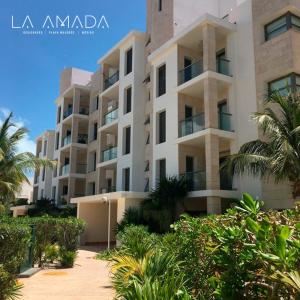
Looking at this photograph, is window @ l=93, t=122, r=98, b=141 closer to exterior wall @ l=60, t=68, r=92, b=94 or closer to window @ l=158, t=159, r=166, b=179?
exterior wall @ l=60, t=68, r=92, b=94

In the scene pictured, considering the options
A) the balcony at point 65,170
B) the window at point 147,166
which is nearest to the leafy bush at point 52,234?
the window at point 147,166

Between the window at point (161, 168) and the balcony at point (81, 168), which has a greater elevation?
the balcony at point (81, 168)

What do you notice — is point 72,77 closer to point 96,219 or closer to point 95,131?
point 95,131

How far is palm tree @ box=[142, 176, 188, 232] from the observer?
66.6 feet

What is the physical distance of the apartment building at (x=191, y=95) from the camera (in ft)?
64.9

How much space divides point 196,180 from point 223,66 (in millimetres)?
7115

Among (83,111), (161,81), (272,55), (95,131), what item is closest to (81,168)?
(95,131)

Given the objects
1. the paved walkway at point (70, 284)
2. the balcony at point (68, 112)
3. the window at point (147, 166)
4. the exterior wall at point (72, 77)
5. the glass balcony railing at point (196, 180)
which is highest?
the exterior wall at point (72, 77)

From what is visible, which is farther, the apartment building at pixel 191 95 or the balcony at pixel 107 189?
the balcony at pixel 107 189

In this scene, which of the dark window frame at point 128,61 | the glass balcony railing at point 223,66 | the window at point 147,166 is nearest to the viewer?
the glass balcony railing at point 223,66

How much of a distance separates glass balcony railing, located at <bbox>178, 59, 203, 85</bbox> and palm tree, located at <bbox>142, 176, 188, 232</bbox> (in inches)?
262

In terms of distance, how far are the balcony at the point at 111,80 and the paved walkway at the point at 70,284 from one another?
739 inches

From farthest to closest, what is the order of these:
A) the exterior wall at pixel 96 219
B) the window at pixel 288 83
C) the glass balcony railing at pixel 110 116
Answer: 1. the glass balcony railing at pixel 110 116
2. the exterior wall at pixel 96 219
3. the window at pixel 288 83

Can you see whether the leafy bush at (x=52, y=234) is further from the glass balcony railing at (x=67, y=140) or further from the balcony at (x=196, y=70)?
the glass balcony railing at (x=67, y=140)
